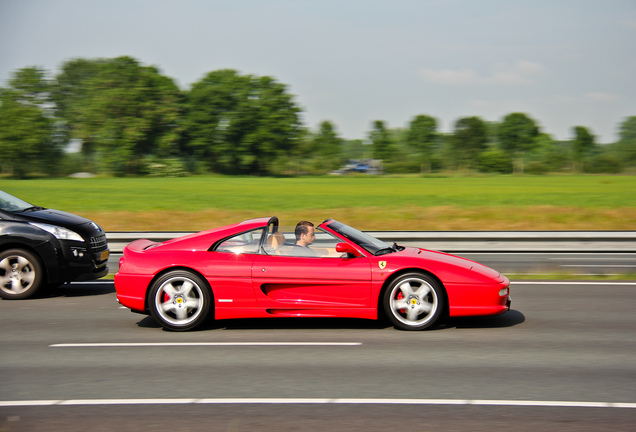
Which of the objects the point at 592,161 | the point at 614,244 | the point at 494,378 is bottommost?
the point at 494,378

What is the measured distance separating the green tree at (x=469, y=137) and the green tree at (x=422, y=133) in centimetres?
658

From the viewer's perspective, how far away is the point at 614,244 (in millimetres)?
11711

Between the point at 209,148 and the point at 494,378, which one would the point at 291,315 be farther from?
the point at 209,148

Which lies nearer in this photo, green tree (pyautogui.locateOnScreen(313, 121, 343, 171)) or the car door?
the car door

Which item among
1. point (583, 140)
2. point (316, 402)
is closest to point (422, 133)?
point (583, 140)

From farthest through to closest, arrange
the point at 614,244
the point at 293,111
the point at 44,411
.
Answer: the point at 293,111
the point at 614,244
the point at 44,411

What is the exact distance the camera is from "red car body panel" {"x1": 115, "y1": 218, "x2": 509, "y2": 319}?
21.2ft

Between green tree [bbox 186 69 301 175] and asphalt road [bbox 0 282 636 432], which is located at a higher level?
green tree [bbox 186 69 301 175]

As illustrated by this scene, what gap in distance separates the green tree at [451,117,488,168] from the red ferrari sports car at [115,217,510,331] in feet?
330

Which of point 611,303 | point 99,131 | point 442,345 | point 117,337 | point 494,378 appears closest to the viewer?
point 494,378

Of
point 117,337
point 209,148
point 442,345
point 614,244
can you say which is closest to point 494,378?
point 442,345

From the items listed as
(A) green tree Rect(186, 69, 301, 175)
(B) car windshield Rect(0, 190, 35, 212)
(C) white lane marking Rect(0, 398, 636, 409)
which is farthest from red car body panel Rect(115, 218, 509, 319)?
(A) green tree Rect(186, 69, 301, 175)

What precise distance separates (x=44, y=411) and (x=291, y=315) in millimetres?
2729

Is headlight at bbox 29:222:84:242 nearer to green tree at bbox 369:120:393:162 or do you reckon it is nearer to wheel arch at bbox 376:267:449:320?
wheel arch at bbox 376:267:449:320
